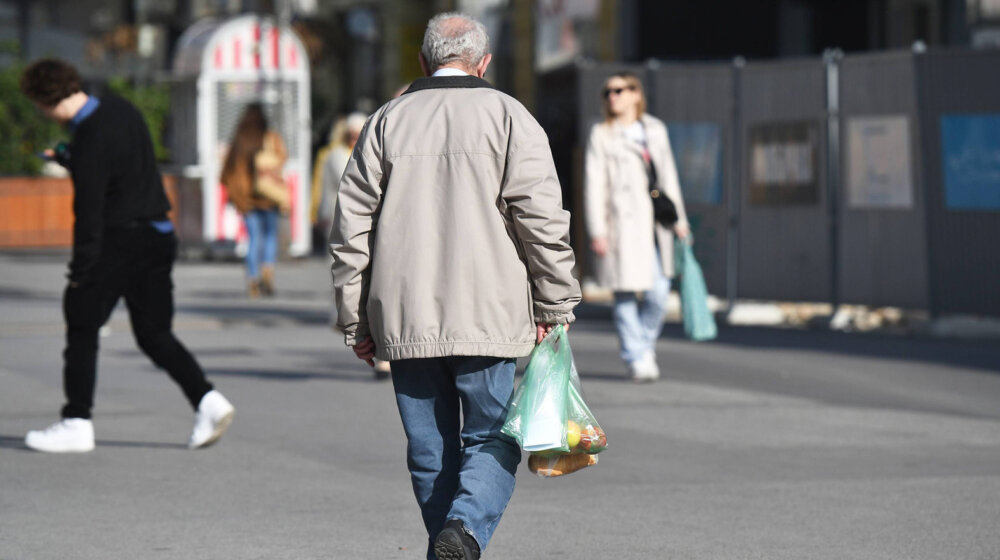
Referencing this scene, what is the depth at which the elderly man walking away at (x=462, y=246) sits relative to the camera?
4832mm

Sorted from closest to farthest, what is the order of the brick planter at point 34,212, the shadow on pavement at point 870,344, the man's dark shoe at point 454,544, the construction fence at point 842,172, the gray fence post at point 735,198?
the man's dark shoe at point 454,544
the shadow on pavement at point 870,344
the construction fence at point 842,172
the gray fence post at point 735,198
the brick planter at point 34,212

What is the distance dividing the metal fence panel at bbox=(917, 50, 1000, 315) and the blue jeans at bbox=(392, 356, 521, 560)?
29.0 ft

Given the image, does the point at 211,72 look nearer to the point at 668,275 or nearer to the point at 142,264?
the point at 668,275

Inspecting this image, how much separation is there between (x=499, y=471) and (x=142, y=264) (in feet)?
11.1

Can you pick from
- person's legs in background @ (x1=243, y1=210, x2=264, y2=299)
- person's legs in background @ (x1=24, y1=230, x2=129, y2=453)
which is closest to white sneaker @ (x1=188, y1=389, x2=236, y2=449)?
person's legs in background @ (x1=24, y1=230, x2=129, y2=453)

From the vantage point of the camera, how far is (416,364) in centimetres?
495

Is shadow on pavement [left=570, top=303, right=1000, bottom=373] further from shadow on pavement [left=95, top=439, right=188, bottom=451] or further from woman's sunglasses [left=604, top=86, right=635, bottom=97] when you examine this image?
A: shadow on pavement [left=95, top=439, right=188, bottom=451]

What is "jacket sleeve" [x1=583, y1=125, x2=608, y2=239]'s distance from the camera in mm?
10398

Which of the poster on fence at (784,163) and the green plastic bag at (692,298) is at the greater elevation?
the poster on fence at (784,163)

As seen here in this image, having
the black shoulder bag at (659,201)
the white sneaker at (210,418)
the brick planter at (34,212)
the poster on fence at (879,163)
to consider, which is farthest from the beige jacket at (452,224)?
the brick planter at (34,212)

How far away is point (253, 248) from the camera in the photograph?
55.4ft

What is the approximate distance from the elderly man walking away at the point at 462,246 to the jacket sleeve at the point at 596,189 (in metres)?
5.46

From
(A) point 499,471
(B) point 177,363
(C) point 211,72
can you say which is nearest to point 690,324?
(B) point 177,363

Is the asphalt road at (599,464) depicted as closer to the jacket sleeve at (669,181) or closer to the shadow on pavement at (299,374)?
the shadow on pavement at (299,374)
